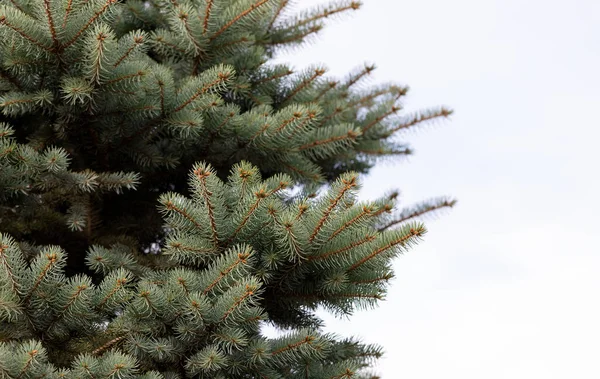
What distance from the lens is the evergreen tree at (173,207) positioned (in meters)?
2.71

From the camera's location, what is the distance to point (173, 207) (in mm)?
2820

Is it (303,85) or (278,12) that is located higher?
(278,12)

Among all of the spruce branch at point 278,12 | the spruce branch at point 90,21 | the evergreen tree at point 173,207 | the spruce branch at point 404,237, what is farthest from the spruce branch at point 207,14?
the spruce branch at point 404,237

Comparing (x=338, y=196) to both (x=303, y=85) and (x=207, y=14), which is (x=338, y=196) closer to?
(x=207, y=14)

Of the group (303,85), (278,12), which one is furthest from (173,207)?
(278,12)

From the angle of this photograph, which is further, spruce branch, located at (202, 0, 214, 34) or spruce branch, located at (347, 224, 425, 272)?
spruce branch, located at (202, 0, 214, 34)

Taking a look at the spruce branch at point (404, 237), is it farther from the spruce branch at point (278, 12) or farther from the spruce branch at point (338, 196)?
the spruce branch at point (278, 12)

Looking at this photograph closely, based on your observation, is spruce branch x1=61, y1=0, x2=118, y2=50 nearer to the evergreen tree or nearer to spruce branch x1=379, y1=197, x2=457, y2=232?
the evergreen tree

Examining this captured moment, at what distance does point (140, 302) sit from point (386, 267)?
1036 mm

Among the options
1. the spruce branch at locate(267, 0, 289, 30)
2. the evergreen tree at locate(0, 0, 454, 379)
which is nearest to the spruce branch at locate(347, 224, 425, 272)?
the evergreen tree at locate(0, 0, 454, 379)

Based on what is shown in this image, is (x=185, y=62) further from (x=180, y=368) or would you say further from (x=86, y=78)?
(x=180, y=368)

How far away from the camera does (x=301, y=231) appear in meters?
2.76

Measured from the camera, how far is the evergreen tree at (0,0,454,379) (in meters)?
2.71

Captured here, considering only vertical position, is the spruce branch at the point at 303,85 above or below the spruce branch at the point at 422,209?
above
